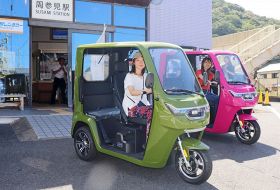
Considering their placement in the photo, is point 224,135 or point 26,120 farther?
point 26,120

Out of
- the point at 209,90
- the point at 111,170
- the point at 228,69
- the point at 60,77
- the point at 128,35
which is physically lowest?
the point at 111,170

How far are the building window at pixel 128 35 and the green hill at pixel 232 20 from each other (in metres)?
50.6

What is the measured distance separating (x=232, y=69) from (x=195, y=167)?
11.6 ft

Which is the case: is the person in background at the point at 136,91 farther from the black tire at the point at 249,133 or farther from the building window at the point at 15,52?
the building window at the point at 15,52

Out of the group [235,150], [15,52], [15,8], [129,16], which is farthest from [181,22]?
[235,150]

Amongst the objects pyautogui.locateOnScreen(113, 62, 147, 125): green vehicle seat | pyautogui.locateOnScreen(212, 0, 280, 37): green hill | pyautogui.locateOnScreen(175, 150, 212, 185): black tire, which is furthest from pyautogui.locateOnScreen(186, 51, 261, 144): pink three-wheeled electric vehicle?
pyautogui.locateOnScreen(212, 0, 280, 37): green hill

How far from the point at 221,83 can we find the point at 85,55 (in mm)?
2958

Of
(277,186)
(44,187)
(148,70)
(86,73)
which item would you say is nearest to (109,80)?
(86,73)

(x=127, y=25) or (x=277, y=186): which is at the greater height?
(x=127, y=25)

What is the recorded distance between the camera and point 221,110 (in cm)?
732

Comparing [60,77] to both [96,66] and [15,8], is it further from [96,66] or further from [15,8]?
[96,66]

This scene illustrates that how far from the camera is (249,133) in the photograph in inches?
289

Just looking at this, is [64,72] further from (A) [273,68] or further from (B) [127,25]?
(A) [273,68]

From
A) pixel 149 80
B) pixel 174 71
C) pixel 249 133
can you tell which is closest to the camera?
pixel 149 80
